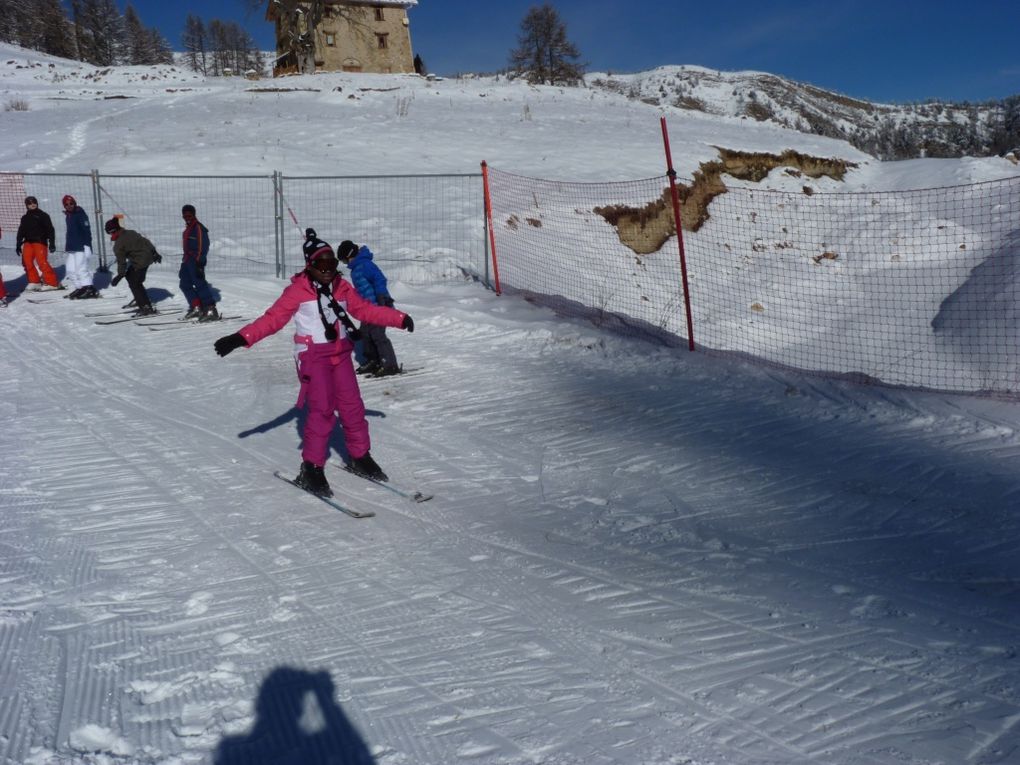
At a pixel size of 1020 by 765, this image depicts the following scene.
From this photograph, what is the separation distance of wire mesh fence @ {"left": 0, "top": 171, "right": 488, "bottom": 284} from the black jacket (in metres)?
1.14

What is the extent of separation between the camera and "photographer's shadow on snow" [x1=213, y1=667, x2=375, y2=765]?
9.20 feet

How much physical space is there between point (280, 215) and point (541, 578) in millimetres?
11229

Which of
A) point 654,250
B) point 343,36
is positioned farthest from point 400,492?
point 343,36

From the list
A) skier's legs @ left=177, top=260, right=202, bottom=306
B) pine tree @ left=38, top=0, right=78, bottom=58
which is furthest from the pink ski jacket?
pine tree @ left=38, top=0, right=78, bottom=58

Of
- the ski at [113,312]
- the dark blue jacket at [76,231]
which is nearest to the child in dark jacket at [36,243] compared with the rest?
the dark blue jacket at [76,231]

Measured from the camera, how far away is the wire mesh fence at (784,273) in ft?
40.4

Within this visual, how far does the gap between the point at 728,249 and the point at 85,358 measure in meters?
14.7

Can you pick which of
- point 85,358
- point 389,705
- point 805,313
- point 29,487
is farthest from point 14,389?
point 805,313

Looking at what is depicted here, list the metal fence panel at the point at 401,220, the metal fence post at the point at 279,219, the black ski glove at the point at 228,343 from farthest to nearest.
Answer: the metal fence panel at the point at 401,220, the metal fence post at the point at 279,219, the black ski glove at the point at 228,343

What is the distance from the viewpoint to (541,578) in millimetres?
4188

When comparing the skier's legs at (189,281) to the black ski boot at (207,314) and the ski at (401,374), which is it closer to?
the black ski boot at (207,314)

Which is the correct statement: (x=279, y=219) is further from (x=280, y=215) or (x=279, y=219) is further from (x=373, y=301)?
(x=373, y=301)

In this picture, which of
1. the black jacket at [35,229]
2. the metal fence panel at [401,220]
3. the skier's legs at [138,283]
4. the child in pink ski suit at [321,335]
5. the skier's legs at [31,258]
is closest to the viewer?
the child in pink ski suit at [321,335]

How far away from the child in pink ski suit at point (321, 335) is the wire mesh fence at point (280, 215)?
794 cm
